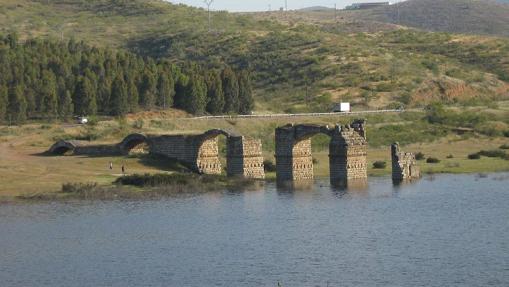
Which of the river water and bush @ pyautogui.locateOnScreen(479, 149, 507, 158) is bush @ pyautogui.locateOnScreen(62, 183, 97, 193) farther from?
bush @ pyautogui.locateOnScreen(479, 149, 507, 158)

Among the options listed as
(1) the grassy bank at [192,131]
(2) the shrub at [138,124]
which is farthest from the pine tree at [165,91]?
(2) the shrub at [138,124]

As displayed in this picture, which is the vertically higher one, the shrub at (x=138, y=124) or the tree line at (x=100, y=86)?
the tree line at (x=100, y=86)

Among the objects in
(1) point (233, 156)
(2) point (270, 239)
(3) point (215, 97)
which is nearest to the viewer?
(2) point (270, 239)

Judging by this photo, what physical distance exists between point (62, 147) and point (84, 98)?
18694 millimetres

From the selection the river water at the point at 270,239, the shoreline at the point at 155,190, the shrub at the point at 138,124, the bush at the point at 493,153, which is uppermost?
the shrub at the point at 138,124

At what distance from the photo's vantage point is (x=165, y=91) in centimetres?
13012

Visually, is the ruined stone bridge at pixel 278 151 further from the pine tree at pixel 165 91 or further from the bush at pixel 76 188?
the pine tree at pixel 165 91

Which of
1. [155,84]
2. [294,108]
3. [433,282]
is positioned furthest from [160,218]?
[294,108]

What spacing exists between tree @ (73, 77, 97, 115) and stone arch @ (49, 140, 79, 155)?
17.9m

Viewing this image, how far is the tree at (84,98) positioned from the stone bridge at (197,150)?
17586 mm

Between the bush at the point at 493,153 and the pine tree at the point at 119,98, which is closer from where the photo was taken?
the bush at the point at 493,153

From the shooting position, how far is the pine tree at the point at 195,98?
130125 mm

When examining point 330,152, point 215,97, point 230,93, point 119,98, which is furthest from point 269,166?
point 230,93

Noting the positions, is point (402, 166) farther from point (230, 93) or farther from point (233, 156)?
point (230, 93)
